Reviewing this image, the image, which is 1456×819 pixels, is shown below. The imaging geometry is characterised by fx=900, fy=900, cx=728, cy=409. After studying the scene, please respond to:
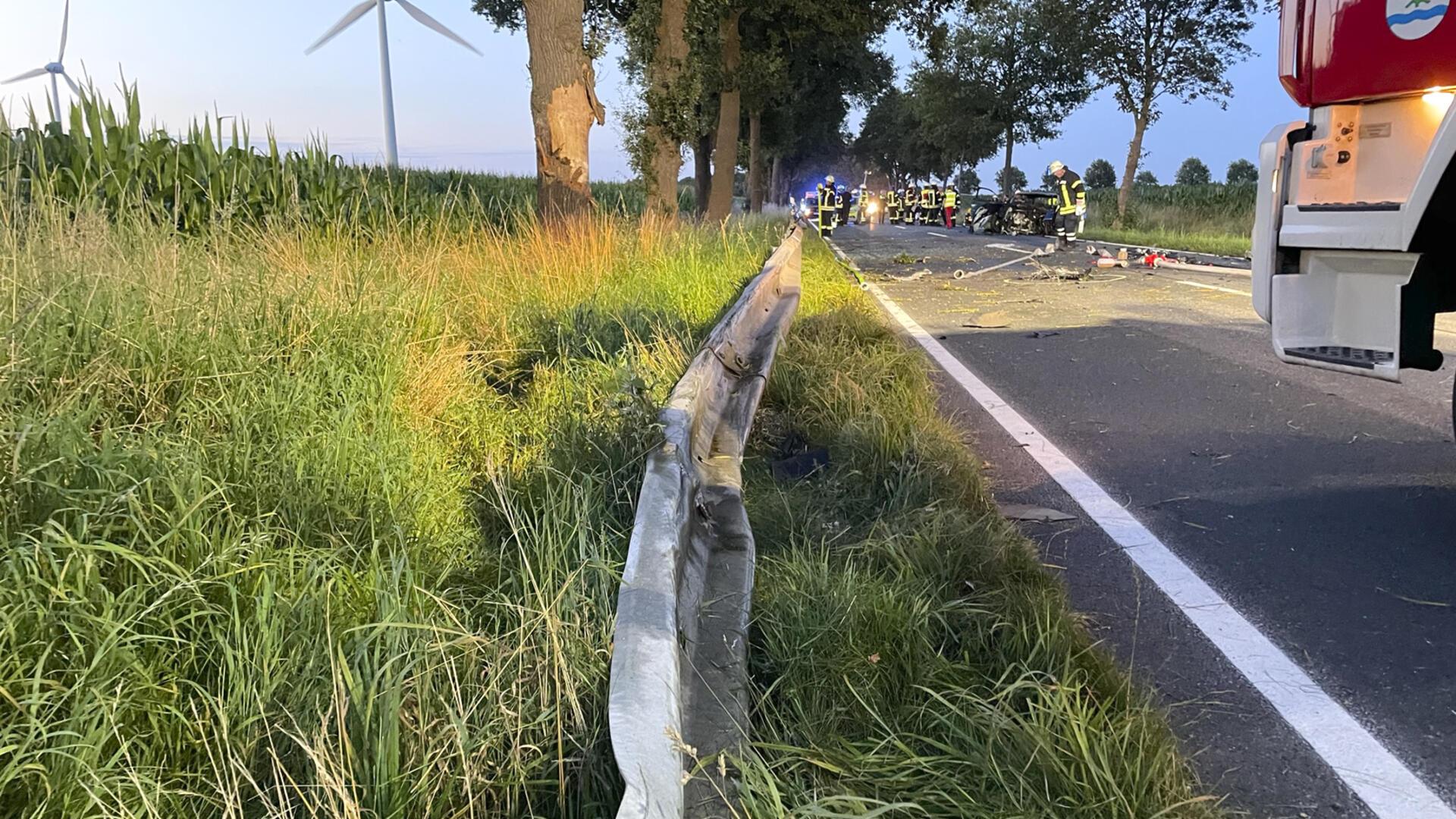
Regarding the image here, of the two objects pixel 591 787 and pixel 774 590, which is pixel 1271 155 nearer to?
pixel 774 590

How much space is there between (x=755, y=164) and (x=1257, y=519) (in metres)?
32.1

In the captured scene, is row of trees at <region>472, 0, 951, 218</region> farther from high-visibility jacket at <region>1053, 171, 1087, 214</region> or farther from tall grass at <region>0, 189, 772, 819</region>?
tall grass at <region>0, 189, 772, 819</region>

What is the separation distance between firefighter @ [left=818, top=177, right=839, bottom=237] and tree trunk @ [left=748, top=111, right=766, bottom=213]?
6.94 metres

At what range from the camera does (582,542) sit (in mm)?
2221

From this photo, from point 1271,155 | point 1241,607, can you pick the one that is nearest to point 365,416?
point 1241,607

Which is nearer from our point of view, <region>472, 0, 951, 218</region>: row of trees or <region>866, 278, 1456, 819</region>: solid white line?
<region>866, 278, 1456, 819</region>: solid white line

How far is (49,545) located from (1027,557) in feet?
8.26

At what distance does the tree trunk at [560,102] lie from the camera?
9.04 m

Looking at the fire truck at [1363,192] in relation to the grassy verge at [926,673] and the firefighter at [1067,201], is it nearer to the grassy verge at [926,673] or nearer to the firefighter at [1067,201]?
the grassy verge at [926,673]

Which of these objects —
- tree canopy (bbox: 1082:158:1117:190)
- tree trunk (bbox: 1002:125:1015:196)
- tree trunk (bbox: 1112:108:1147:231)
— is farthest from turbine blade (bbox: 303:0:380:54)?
tree canopy (bbox: 1082:158:1117:190)

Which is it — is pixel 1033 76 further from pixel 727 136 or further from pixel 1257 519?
pixel 1257 519

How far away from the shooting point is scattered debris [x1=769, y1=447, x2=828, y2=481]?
3738 mm

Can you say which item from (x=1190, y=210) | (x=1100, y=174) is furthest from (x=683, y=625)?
(x=1100, y=174)

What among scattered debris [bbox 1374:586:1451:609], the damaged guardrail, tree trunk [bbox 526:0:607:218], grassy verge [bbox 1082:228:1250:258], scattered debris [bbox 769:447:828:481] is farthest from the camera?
grassy verge [bbox 1082:228:1250:258]
